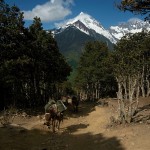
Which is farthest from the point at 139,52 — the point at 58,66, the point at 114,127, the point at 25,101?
the point at 114,127

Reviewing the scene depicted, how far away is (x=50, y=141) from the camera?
73.5 feet

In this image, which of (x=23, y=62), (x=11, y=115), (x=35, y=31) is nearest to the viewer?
(x=11, y=115)

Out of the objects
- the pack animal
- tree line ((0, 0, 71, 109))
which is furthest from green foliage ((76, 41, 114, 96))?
the pack animal

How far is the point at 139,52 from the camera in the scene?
55250mm

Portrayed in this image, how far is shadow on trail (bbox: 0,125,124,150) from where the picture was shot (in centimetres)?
1994

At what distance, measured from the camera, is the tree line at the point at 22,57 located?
113 ft

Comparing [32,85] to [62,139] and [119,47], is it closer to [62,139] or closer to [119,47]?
[119,47]

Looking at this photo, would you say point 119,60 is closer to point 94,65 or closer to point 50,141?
point 94,65

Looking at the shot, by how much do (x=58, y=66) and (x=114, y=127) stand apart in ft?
86.0

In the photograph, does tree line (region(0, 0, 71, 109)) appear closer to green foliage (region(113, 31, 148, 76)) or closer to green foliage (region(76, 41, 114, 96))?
green foliage (region(113, 31, 148, 76))

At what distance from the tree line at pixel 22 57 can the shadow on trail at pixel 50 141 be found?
10304mm

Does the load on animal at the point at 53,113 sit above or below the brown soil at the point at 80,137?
above

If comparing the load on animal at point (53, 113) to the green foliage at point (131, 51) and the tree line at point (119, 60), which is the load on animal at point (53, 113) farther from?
the green foliage at point (131, 51)

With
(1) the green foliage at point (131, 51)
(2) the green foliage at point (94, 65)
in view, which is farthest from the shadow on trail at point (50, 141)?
(2) the green foliage at point (94, 65)
